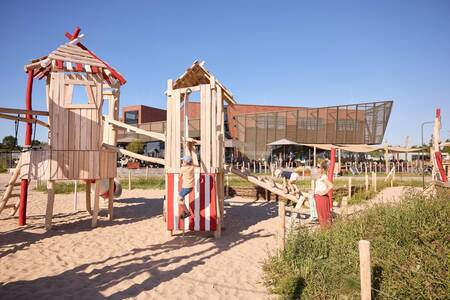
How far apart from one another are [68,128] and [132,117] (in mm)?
43686

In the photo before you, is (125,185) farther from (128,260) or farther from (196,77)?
(128,260)

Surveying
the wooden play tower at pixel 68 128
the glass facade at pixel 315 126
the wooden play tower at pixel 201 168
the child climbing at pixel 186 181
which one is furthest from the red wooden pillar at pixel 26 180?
the glass facade at pixel 315 126

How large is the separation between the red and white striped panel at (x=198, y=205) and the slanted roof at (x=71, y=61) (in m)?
3.57

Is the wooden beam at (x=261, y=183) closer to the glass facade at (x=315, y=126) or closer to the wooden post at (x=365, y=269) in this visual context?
the wooden post at (x=365, y=269)

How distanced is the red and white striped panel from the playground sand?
0.37 metres

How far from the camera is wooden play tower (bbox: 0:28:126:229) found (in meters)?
7.90

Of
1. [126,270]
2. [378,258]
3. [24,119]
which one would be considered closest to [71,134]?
[24,119]

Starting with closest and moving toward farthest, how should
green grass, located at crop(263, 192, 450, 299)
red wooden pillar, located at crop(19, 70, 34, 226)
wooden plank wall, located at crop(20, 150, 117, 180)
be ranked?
green grass, located at crop(263, 192, 450, 299), wooden plank wall, located at crop(20, 150, 117, 180), red wooden pillar, located at crop(19, 70, 34, 226)

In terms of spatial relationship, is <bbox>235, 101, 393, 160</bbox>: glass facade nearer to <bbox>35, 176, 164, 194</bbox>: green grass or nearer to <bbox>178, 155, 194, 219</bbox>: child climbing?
<bbox>35, 176, 164, 194</bbox>: green grass

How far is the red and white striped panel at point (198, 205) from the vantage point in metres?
7.63

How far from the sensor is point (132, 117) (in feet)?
165

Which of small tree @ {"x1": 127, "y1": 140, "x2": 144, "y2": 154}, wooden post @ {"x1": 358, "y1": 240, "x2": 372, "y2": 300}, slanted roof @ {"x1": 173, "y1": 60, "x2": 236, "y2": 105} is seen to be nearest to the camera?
wooden post @ {"x1": 358, "y1": 240, "x2": 372, "y2": 300}

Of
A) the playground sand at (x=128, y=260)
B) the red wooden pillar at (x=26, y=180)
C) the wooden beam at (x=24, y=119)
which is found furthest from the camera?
the red wooden pillar at (x=26, y=180)

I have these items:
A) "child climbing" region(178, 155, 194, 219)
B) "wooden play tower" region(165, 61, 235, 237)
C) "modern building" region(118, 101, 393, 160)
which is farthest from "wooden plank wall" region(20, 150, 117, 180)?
"modern building" region(118, 101, 393, 160)
